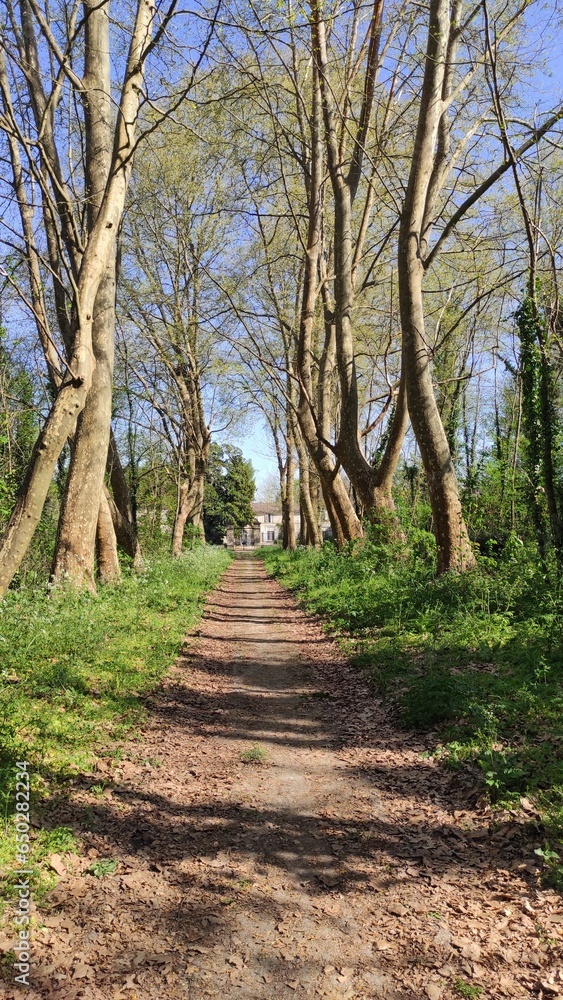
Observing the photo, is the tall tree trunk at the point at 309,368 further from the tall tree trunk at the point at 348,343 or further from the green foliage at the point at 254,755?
the green foliage at the point at 254,755

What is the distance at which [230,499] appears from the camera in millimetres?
59656

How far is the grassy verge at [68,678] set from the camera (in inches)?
159

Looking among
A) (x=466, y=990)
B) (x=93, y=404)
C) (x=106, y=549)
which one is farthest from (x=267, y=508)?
(x=466, y=990)

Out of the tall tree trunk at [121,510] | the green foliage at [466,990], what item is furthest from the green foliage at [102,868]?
the tall tree trunk at [121,510]

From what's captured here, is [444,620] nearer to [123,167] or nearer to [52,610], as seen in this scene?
[52,610]

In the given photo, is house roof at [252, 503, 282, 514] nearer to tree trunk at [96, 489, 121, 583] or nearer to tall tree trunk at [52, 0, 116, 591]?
tree trunk at [96, 489, 121, 583]

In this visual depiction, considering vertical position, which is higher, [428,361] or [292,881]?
[428,361]

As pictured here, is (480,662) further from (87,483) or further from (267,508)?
(267,508)

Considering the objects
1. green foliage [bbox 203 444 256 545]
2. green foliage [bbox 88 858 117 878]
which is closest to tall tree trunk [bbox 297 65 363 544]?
green foliage [bbox 88 858 117 878]

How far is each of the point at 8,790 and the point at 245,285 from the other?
19259 millimetres

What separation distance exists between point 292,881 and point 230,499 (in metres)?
56.7

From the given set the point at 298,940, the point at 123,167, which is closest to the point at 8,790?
the point at 298,940

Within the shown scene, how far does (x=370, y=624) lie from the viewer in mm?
8969

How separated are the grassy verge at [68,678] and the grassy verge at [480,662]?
2.61m
